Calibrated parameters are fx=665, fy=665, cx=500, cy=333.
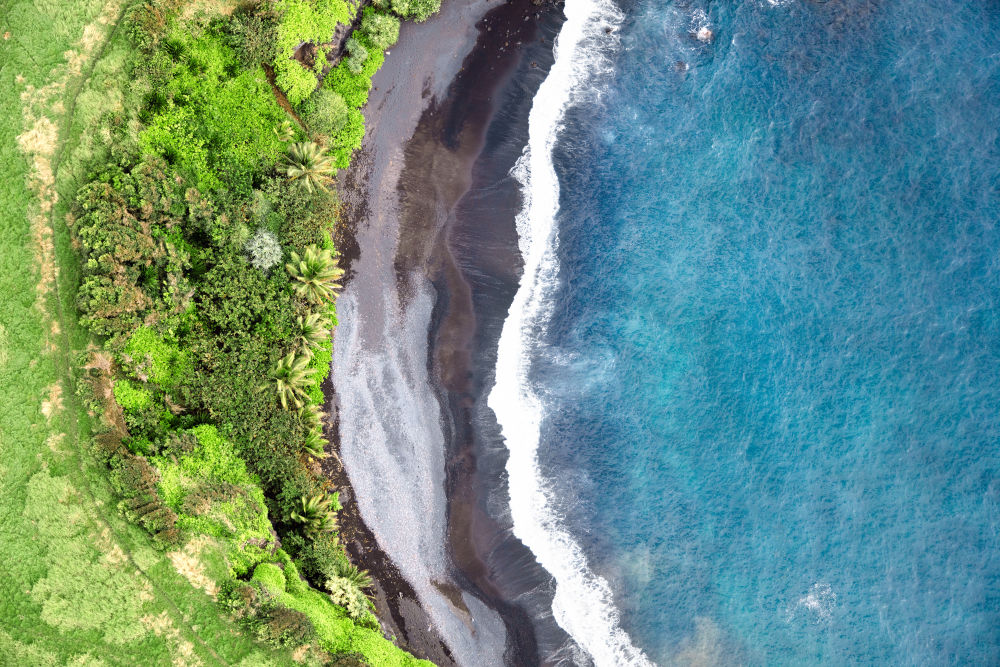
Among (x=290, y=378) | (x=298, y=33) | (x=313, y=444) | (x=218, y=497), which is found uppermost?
(x=298, y=33)

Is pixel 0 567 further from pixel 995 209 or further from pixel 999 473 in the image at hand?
pixel 995 209

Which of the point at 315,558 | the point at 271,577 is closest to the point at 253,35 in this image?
the point at 315,558

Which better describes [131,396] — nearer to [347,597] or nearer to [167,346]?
[167,346]

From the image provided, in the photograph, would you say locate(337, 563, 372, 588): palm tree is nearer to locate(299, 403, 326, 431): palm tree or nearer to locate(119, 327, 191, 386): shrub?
locate(299, 403, 326, 431): palm tree

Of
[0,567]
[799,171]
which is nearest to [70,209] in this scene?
[0,567]

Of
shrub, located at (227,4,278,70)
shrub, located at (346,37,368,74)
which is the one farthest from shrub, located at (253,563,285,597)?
shrub, located at (346,37,368,74)

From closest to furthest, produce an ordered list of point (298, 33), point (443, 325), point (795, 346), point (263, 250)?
point (263, 250) → point (298, 33) → point (443, 325) → point (795, 346)
